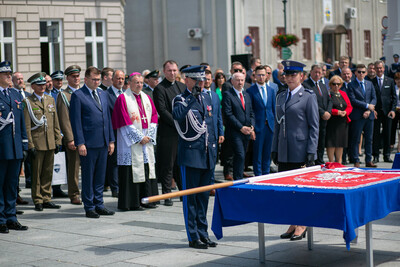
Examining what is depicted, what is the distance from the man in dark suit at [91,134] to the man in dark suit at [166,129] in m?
1.25

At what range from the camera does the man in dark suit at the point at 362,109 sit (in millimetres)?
15969

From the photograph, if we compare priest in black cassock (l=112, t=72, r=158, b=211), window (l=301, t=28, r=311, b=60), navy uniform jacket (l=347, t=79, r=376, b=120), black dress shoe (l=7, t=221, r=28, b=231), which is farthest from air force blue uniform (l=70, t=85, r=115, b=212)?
window (l=301, t=28, r=311, b=60)

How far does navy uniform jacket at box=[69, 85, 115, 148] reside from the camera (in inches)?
443

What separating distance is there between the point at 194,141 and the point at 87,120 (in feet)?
9.30

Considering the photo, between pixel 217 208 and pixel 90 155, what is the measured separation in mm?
4150

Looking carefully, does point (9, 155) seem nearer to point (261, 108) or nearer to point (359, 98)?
point (261, 108)

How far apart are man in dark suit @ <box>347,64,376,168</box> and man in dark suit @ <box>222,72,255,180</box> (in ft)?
10.8

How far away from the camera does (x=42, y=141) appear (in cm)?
1220

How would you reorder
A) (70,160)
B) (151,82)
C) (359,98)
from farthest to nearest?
(359,98)
(151,82)
(70,160)

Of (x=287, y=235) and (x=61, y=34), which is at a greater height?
(x=61, y=34)

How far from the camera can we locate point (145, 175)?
1202cm

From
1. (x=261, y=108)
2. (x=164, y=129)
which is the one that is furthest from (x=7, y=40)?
(x=164, y=129)

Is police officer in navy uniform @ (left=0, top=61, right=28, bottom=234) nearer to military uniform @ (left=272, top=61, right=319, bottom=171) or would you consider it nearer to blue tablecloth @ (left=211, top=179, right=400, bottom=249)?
military uniform @ (left=272, top=61, right=319, bottom=171)

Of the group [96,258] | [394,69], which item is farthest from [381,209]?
[394,69]
